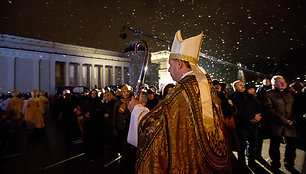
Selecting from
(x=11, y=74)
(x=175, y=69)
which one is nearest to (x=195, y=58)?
(x=175, y=69)

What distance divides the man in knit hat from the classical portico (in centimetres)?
3756

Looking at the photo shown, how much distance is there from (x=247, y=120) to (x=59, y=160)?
5.64 metres

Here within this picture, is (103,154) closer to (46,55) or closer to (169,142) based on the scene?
(169,142)

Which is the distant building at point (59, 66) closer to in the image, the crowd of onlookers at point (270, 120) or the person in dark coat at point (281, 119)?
A: the crowd of onlookers at point (270, 120)

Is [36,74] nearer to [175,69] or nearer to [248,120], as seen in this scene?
[248,120]

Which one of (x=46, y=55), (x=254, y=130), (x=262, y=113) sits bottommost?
(x=254, y=130)

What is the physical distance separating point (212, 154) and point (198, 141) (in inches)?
7.2

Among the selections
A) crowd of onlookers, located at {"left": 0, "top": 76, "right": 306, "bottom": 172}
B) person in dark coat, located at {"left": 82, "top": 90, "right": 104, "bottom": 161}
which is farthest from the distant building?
crowd of onlookers, located at {"left": 0, "top": 76, "right": 306, "bottom": 172}

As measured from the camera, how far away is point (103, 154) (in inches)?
227

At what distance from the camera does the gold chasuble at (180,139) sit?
1.36 meters

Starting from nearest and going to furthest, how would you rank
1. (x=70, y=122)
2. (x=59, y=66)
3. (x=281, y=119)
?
(x=281, y=119)
(x=70, y=122)
(x=59, y=66)

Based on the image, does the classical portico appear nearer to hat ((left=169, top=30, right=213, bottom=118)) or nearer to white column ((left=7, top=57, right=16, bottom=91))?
white column ((left=7, top=57, right=16, bottom=91))

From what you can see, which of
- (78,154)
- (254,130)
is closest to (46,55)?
(78,154)

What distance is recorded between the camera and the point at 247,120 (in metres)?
4.66
